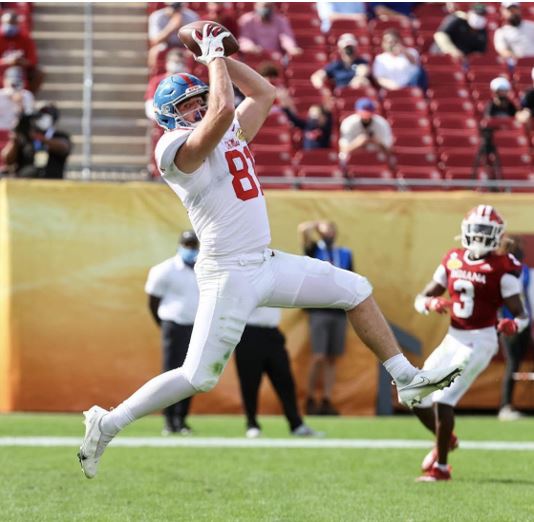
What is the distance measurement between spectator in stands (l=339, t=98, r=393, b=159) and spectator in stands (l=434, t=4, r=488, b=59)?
9.70 ft

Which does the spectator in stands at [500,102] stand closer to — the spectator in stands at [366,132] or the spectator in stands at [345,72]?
the spectator in stands at [345,72]

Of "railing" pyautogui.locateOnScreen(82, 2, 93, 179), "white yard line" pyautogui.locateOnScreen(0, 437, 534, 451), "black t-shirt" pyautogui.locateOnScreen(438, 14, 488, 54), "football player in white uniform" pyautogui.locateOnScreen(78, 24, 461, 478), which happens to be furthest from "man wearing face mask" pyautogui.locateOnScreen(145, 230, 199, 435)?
"black t-shirt" pyautogui.locateOnScreen(438, 14, 488, 54)

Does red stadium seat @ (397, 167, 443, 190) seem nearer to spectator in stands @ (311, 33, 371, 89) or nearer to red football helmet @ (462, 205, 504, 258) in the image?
spectator in stands @ (311, 33, 371, 89)

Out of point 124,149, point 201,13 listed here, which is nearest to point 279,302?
point 124,149

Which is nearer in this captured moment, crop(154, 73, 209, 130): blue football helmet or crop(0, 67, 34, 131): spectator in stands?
crop(154, 73, 209, 130): blue football helmet

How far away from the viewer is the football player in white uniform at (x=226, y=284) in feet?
19.5

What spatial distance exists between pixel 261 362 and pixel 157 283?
3.87ft

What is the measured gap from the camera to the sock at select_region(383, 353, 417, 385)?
235 inches

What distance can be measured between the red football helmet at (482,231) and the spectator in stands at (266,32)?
28.0 ft

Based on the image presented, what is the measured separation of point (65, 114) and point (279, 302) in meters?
10.2

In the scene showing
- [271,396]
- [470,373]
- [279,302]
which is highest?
[279,302]

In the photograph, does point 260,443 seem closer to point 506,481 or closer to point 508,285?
point 506,481

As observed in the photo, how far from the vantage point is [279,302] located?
6.01 m

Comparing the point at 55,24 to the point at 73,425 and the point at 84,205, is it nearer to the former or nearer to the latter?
the point at 84,205
